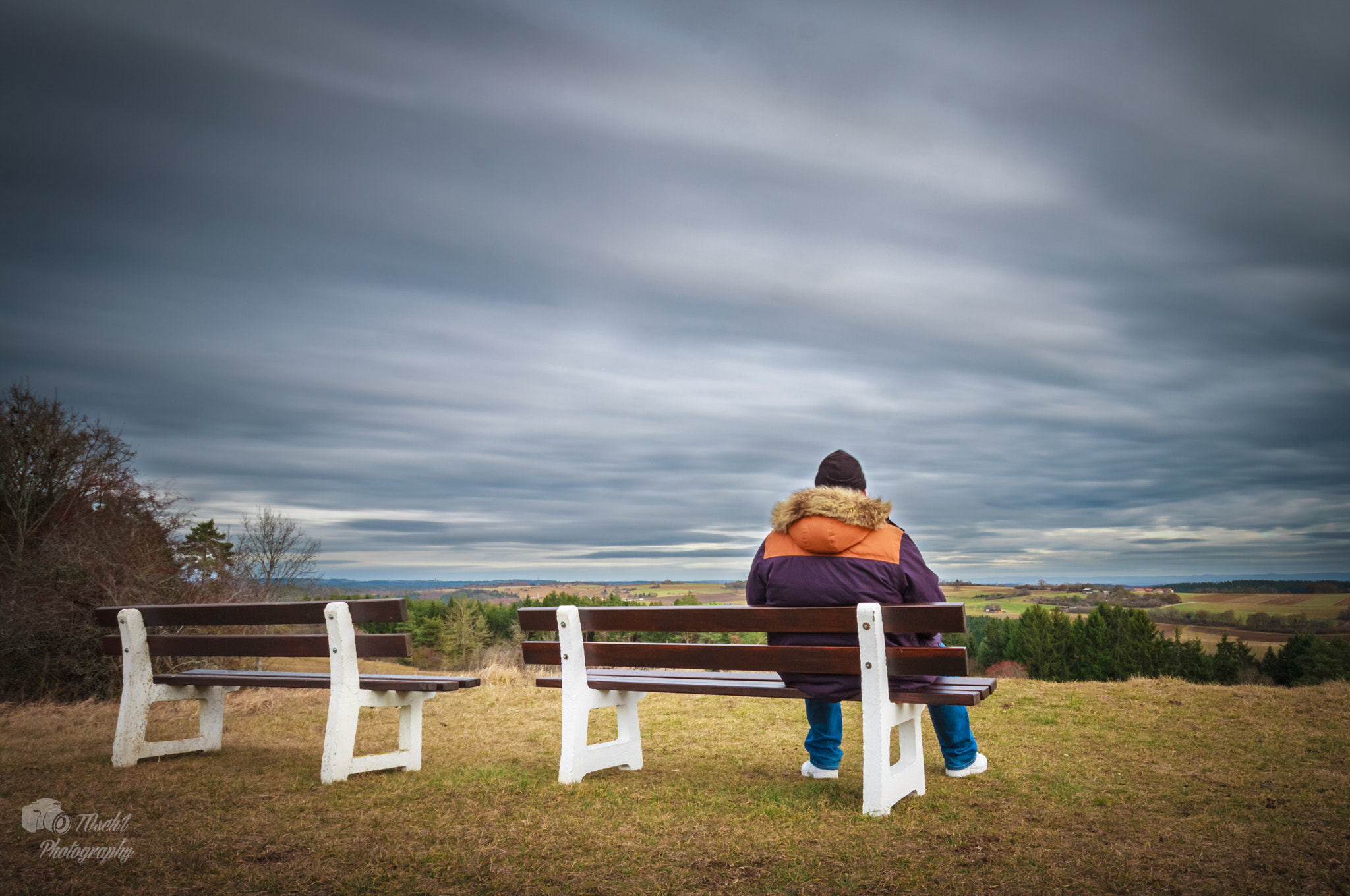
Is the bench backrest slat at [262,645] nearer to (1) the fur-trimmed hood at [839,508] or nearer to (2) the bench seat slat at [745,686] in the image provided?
(2) the bench seat slat at [745,686]

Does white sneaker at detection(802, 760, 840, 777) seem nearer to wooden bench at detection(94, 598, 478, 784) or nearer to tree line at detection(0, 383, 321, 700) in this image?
wooden bench at detection(94, 598, 478, 784)

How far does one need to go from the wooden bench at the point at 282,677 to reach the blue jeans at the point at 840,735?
1.98 meters

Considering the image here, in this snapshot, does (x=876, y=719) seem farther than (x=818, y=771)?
No

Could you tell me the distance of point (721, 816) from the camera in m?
3.88

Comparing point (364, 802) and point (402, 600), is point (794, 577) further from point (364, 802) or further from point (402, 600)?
point (364, 802)

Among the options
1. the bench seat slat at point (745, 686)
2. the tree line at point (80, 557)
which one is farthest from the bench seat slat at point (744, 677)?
the tree line at point (80, 557)

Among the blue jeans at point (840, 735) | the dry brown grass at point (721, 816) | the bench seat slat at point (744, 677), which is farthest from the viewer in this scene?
the blue jeans at point (840, 735)

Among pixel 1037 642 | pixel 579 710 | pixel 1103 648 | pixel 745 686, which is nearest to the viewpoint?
pixel 745 686

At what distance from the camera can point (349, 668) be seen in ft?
16.2

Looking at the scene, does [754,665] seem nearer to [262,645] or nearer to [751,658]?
[751,658]

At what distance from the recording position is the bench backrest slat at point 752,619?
379 cm

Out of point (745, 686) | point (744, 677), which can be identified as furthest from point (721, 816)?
point (744, 677)

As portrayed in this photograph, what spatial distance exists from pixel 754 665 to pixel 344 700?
7.99 feet

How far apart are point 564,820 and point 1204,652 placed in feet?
200
